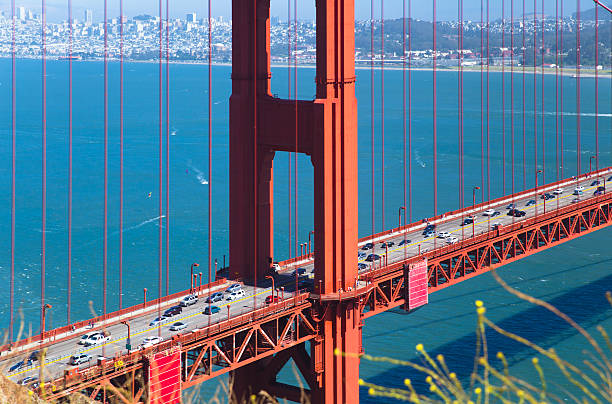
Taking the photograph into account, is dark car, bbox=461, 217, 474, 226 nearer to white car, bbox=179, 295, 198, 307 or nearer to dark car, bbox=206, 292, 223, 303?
dark car, bbox=206, 292, 223, 303

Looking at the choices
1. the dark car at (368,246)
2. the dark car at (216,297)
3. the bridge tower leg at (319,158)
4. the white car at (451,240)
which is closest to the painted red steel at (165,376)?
A: the dark car at (216,297)

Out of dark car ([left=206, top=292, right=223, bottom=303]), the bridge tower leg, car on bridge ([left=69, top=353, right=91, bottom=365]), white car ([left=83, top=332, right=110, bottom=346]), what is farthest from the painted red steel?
the bridge tower leg

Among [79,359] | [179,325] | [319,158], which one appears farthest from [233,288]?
[79,359]

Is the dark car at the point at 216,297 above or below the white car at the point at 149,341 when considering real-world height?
above

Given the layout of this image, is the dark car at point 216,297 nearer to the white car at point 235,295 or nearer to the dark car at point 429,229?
the white car at point 235,295

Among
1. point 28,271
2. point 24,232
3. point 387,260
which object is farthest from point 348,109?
point 24,232

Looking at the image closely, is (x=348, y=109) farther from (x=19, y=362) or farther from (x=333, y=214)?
(x=19, y=362)
